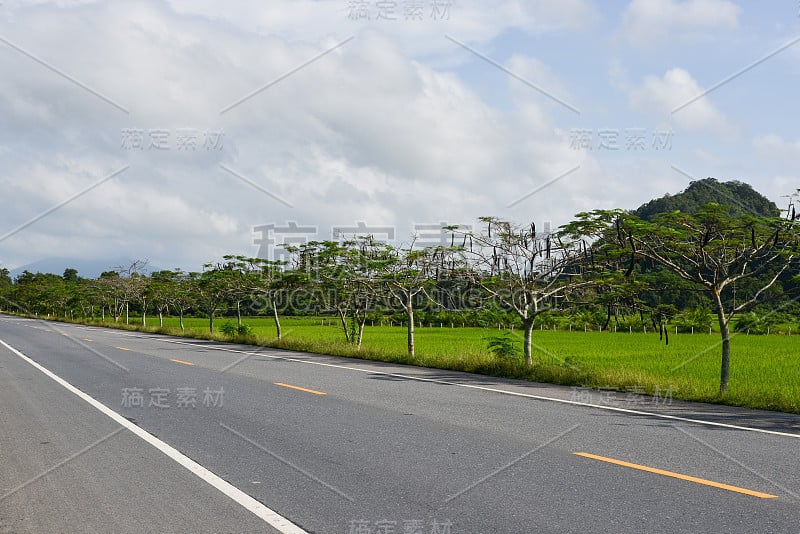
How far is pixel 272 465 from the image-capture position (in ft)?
24.3

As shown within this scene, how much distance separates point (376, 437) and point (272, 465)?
1.85m

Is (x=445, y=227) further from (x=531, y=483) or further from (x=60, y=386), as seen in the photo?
(x=531, y=483)

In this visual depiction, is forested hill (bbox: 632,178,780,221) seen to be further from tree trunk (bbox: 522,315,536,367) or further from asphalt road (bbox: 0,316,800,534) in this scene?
asphalt road (bbox: 0,316,800,534)

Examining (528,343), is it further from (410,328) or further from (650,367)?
(650,367)

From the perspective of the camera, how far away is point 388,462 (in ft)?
24.4

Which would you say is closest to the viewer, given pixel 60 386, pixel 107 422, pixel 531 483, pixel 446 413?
pixel 531 483

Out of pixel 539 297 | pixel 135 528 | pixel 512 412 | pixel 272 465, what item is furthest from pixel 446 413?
pixel 539 297

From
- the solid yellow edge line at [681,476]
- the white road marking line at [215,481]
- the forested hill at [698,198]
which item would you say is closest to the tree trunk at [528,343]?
the solid yellow edge line at [681,476]

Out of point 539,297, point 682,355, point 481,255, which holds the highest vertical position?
point 481,255

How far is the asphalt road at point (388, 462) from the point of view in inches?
219

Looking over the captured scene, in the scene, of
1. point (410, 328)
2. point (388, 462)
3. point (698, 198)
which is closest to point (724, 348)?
point (388, 462)

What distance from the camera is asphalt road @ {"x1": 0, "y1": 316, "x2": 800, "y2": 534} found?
18.2ft

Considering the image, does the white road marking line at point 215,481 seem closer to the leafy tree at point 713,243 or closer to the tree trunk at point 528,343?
the leafy tree at point 713,243

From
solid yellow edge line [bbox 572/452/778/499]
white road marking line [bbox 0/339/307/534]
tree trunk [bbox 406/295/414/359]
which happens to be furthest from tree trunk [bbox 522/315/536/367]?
white road marking line [bbox 0/339/307/534]
